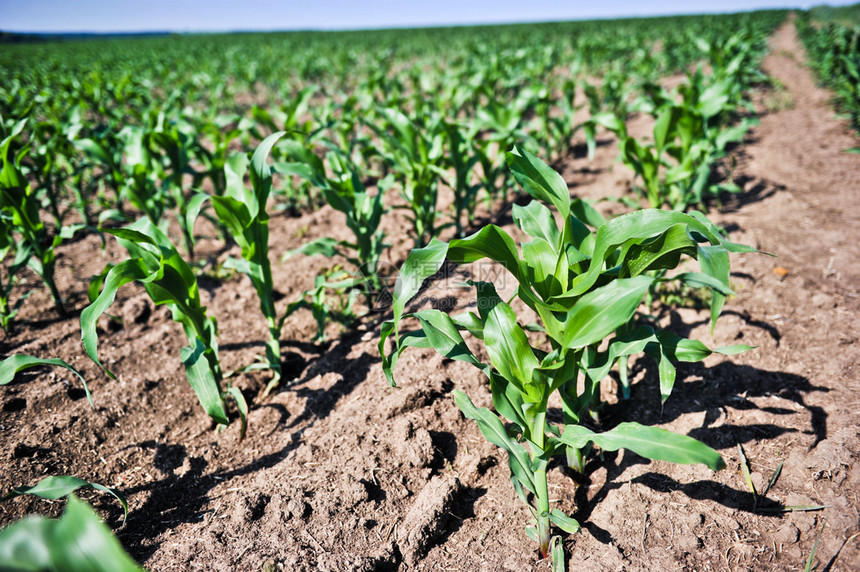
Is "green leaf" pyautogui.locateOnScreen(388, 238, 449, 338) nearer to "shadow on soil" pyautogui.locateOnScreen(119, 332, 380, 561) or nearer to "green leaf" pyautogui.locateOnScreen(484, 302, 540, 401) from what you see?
"green leaf" pyautogui.locateOnScreen(484, 302, 540, 401)

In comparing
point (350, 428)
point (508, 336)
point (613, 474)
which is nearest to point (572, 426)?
point (508, 336)

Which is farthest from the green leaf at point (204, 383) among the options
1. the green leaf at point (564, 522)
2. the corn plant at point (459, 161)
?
the corn plant at point (459, 161)

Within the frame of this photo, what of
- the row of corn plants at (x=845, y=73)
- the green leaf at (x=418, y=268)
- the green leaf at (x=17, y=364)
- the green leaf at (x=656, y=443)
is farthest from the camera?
the row of corn plants at (x=845, y=73)

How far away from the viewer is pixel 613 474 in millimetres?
1822

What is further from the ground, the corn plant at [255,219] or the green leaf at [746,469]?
the corn plant at [255,219]

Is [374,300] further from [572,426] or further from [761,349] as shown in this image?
[761,349]

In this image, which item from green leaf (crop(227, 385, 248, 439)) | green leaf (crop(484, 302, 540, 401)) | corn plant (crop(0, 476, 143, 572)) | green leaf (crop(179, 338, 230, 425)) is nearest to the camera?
corn plant (crop(0, 476, 143, 572))

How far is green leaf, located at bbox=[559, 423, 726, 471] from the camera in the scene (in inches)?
45.0

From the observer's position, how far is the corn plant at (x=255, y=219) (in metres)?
2.06

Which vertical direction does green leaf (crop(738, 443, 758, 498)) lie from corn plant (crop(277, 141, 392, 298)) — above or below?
below

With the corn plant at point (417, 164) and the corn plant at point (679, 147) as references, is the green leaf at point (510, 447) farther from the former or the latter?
the corn plant at point (679, 147)

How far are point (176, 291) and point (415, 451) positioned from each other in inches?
47.6

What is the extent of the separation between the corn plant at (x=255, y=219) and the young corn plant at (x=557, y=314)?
39.3 inches

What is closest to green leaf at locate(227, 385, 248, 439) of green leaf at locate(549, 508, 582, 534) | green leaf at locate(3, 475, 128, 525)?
green leaf at locate(3, 475, 128, 525)
